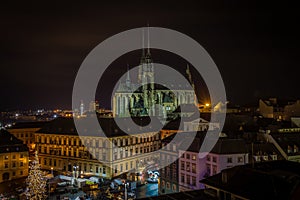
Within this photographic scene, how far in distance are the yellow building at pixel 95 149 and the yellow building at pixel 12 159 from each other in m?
6.85

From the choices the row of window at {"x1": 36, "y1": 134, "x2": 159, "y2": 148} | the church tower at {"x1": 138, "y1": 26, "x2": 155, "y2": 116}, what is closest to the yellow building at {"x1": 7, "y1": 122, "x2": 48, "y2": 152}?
the row of window at {"x1": 36, "y1": 134, "x2": 159, "y2": 148}

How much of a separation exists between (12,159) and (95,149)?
43.8 ft

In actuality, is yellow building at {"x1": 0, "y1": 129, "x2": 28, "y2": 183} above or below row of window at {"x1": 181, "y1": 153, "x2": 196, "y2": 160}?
below

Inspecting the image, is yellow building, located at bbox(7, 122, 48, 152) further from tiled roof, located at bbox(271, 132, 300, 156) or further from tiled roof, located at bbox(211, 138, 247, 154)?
tiled roof, located at bbox(271, 132, 300, 156)

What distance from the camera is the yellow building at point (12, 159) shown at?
5466 centimetres

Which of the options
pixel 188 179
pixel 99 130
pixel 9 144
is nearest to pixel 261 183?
pixel 188 179

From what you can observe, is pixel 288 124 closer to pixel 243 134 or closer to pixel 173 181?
pixel 243 134

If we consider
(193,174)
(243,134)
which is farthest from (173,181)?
(243,134)

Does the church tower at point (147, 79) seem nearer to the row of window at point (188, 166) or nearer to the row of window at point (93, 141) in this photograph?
the row of window at point (93, 141)

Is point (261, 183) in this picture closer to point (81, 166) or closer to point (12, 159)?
point (81, 166)

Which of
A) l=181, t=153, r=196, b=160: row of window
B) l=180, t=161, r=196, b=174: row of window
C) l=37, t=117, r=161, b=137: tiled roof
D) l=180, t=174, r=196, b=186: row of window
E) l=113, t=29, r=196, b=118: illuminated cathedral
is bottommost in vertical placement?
l=180, t=174, r=196, b=186: row of window

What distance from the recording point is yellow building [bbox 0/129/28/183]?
179 ft

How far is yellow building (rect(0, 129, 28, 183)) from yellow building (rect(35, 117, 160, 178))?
6.85 meters

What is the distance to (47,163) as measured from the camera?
64.8m
